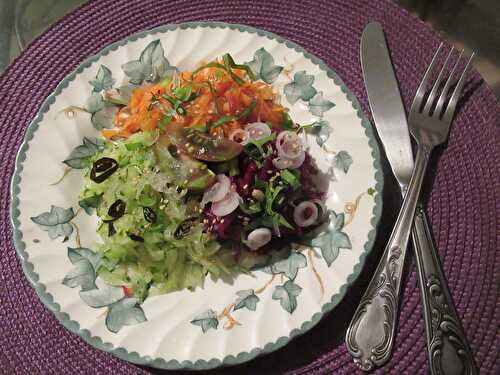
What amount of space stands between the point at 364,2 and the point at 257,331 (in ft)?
3.95

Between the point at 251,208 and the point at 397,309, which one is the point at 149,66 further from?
the point at 397,309

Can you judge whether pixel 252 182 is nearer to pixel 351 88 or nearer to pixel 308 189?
pixel 308 189

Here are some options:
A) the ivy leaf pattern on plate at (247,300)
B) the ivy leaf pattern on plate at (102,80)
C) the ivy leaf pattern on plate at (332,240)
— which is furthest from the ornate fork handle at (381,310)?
the ivy leaf pattern on plate at (102,80)

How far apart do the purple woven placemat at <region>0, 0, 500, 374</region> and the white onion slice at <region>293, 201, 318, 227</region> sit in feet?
0.65

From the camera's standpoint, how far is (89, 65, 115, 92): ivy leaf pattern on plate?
4.99ft

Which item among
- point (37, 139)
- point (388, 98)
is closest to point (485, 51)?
point (388, 98)

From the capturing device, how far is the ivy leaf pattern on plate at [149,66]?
5.06 feet

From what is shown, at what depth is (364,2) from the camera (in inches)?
67.9

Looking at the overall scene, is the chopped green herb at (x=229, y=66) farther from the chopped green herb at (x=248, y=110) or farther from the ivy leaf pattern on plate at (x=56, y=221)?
the ivy leaf pattern on plate at (x=56, y=221)

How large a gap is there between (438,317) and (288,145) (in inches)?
23.6

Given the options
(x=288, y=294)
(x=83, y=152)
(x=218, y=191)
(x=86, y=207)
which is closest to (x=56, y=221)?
(x=86, y=207)

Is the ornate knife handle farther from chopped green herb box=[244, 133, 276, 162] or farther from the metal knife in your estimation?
chopped green herb box=[244, 133, 276, 162]

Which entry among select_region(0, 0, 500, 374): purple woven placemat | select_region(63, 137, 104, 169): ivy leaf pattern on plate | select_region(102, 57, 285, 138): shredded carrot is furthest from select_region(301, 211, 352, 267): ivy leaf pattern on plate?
select_region(63, 137, 104, 169): ivy leaf pattern on plate

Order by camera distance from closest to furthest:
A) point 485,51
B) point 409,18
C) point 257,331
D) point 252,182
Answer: point 257,331 < point 252,182 < point 409,18 < point 485,51
